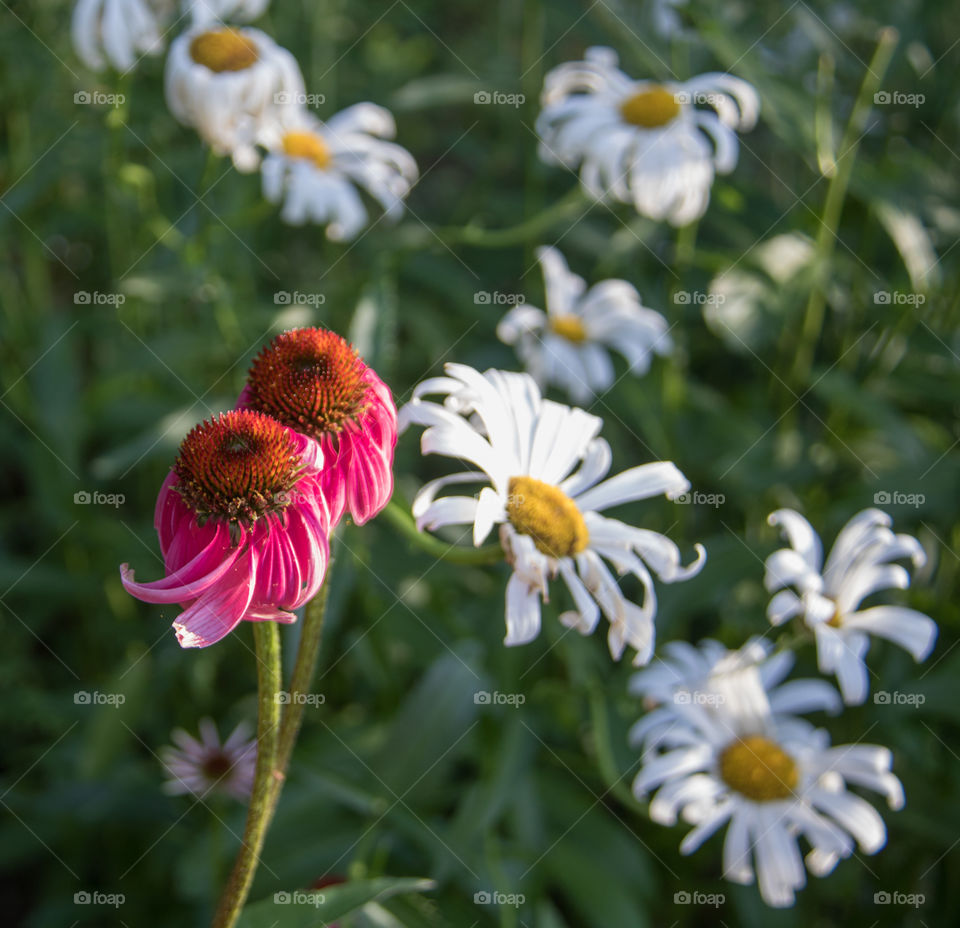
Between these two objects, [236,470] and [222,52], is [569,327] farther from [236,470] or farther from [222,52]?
[236,470]

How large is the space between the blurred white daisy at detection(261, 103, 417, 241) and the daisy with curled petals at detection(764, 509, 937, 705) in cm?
93

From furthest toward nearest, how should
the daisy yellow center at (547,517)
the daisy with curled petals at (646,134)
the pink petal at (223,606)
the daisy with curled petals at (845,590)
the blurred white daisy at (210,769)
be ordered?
the daisy with curled petals at (646,134)
the blurred white daisy at (210,769)
the daisy with curled petals at (845,590)
the daisy yellow center at (547,517)
the pink petal at (223,606)

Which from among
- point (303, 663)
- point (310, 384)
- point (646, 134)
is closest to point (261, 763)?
point (303, 663)

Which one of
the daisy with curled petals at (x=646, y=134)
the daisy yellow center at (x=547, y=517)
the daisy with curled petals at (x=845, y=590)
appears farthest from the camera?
the daisy with curled petals at (x=646, y=134)

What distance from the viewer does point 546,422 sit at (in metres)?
0.95

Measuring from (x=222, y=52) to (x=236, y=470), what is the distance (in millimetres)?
1093

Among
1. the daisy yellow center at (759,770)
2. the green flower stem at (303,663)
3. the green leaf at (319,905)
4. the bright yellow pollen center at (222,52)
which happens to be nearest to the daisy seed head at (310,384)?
the green flower stem at (303,663)

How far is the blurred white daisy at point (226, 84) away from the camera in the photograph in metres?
1.45

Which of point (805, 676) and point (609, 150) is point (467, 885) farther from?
point (609, 150)

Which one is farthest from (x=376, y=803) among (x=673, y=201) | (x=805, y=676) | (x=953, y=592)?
(x=953, y=592)

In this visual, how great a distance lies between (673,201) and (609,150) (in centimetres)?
13

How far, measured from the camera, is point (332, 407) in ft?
2.46

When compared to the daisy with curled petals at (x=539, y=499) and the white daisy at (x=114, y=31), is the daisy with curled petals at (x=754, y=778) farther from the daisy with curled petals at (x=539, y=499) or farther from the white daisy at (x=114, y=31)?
the white daisy at (x=114, y=31)

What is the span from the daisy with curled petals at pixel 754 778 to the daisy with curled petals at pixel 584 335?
0.53 m
